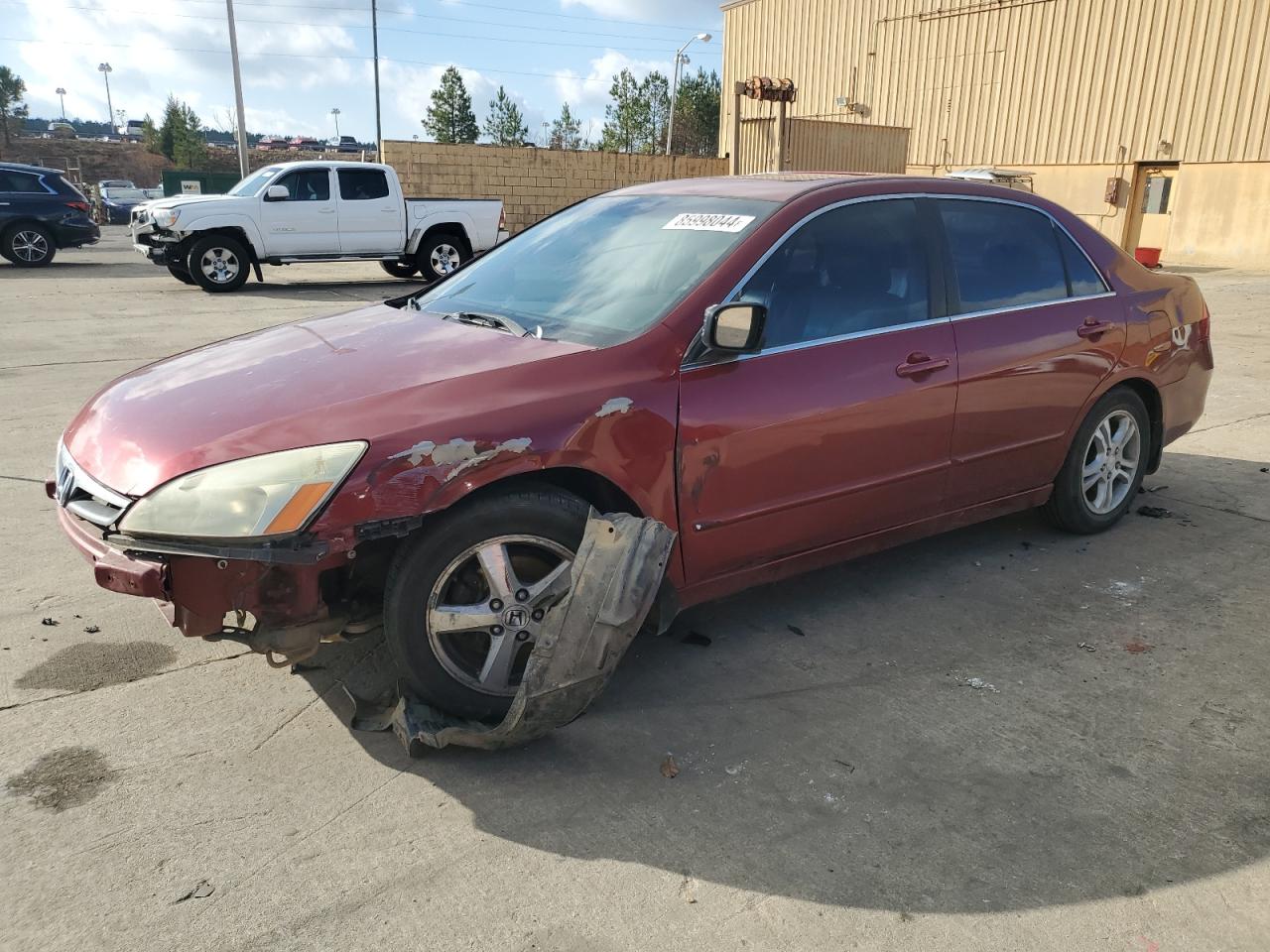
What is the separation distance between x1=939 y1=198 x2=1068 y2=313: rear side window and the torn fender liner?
191 cm

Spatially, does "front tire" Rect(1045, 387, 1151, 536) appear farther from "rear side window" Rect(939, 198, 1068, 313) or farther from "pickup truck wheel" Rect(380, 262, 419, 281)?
"pickup truck wheel" Rect(380, 262, 419, 281)

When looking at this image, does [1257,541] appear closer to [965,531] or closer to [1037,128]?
[965,531]

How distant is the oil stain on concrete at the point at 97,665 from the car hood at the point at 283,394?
31.6 inches

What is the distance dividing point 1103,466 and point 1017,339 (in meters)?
1.05

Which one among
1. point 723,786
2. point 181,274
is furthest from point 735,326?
point 181,274

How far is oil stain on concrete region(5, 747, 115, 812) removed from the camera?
2666 millimetres

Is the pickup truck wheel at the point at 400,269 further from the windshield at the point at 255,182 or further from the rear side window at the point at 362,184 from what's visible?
the windshield at the point at 255,182

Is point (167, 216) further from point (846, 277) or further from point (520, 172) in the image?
point (846, 277)

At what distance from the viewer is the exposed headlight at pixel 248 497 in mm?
2553

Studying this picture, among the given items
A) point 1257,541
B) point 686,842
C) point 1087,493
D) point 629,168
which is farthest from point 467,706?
point 629,168

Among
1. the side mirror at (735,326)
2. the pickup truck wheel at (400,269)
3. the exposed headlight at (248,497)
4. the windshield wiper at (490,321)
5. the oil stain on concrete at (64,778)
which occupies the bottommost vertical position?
the oil stain on concrete at (64,778)

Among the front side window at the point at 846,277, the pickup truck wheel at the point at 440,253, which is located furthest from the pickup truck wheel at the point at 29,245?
the front side window at the point at 846,277

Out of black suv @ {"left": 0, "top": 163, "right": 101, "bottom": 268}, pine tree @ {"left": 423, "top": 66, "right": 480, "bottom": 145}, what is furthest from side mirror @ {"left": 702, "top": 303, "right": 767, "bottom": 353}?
pine tree @ {"left": 423, "top": 66, "right": 480, "bottom": 145}

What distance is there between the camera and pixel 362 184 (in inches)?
625
